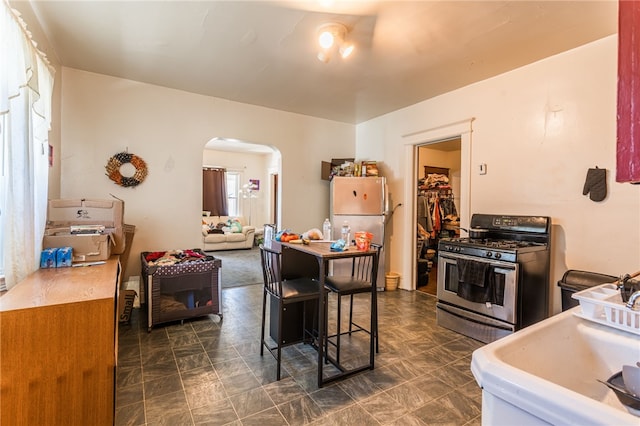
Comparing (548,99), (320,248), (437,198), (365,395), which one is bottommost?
(365,395)

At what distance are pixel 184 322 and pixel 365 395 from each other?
2068mm

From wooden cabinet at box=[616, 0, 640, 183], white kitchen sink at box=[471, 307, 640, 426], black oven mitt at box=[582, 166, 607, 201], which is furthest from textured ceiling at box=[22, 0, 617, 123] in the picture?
white kitchen sink at box=[471, 307, 640, 426]

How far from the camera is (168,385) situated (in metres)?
2.05

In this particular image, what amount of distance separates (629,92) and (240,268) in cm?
564

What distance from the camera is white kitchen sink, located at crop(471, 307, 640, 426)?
0.55 metres

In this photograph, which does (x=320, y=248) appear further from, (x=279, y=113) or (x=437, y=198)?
(x=437, y=198)

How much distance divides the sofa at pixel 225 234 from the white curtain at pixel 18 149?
18.0 ft

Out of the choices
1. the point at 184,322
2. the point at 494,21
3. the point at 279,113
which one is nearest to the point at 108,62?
the point at 279,113

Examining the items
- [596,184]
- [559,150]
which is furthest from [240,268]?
[596,184]

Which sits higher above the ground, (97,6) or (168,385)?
(97,6)

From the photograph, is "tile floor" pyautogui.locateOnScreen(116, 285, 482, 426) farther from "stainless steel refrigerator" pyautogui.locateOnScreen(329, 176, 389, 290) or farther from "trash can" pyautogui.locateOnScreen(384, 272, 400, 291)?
"stainless steel refrigerator" pyautogui.locateOnScreen(329, 176, 389, 290)

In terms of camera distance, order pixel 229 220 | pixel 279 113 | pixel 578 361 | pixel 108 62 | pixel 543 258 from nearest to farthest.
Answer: pixel 578 361
pixel 543 258
pixel 108 62
pixel 279 113
pixel 229 220

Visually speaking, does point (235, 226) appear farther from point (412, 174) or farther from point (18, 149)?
point (18, 149)

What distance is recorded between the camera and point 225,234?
774 centimetres
